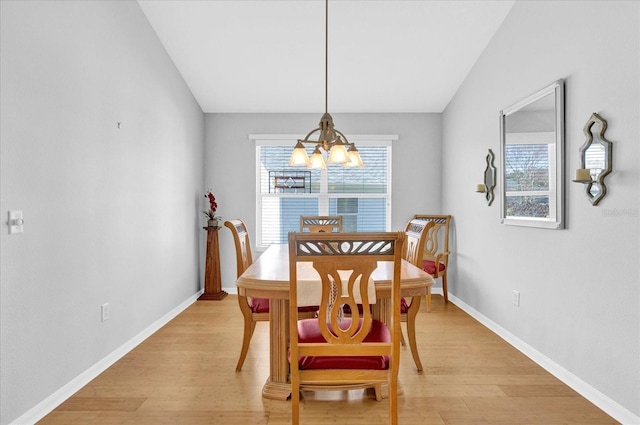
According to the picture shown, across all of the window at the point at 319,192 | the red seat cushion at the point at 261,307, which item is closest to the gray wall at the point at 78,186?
the red seat cushion at the point at 261,307

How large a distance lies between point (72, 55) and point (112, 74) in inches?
18.9

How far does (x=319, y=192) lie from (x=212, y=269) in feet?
5.40

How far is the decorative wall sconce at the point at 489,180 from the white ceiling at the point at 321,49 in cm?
108

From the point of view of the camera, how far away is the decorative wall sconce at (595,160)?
7.06 feet

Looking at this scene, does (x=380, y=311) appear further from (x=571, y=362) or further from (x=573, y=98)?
(x=573, y=98)

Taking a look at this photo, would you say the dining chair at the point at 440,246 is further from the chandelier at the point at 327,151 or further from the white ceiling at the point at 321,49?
the chandelier at the point at 327,151

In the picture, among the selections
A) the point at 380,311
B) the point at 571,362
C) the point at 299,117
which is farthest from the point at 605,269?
the point at 299,117

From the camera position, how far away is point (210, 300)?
465 centimetres

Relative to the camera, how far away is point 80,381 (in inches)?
94.3

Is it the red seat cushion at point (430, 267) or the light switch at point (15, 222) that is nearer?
the light switch at point (15, 222)

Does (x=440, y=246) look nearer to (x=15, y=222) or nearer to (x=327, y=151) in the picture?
(x=327, y=151)

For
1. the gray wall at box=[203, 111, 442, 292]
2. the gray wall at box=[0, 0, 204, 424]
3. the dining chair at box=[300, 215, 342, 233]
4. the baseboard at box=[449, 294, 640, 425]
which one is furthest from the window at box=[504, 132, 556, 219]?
the gray wall at box=[0, 0, 204, 424]

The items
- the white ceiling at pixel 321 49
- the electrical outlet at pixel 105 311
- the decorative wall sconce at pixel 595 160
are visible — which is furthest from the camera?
the white ceiling at pixel 321 49

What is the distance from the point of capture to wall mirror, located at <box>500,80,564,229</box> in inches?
102
